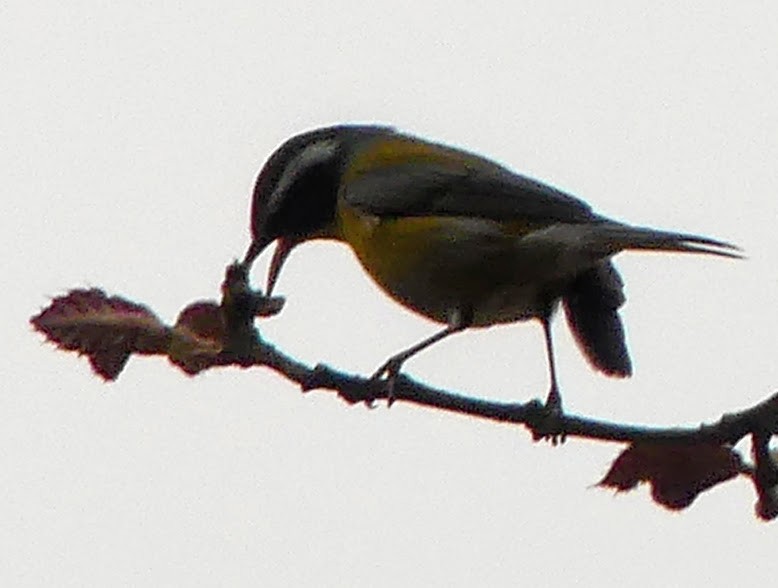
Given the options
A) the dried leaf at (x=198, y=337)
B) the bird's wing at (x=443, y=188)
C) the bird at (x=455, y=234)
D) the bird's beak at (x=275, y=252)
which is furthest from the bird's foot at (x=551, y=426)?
the bird's beak at (x=275, y=252)

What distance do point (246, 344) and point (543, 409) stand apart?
2.74ft

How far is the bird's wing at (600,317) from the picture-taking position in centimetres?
412

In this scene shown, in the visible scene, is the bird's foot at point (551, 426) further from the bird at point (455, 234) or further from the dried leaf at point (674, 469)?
the bird at point (455, 234)

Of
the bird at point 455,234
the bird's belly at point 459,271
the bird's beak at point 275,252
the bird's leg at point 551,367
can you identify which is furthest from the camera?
the bird's beak at point 275,252

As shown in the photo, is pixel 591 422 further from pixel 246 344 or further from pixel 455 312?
pixel 455 312

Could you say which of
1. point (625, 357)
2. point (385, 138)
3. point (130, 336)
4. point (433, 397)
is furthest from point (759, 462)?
point (385, 138)

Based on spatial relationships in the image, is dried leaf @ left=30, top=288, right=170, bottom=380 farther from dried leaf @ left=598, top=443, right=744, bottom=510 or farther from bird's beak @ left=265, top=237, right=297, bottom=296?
bird's beak @ left=265, top=237, right=297, bottom=296

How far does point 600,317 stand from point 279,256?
1433 mm

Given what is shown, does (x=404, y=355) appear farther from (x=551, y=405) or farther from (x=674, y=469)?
(x=674, y=469)

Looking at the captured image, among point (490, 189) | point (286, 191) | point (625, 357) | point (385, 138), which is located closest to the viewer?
point (625, 357)

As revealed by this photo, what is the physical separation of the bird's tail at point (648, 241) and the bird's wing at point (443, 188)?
0.18m

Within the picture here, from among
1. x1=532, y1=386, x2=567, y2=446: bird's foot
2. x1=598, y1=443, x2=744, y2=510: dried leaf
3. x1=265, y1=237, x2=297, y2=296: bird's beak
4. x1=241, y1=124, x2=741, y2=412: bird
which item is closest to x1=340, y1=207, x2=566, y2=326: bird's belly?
x1=241, y1=124, x2=741, y2=412: bird

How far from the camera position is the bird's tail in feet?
10.8

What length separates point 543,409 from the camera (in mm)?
2898
